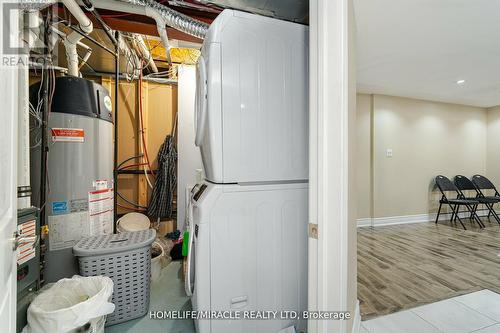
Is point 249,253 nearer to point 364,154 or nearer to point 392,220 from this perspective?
point 364,154

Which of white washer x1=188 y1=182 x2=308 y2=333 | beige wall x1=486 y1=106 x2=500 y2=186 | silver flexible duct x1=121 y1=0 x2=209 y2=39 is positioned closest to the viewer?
white washer x1=188 y1=182 x2=308 y2=333

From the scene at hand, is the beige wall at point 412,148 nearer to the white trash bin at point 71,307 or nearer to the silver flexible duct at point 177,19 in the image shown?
the silver flexible duct at point 177,19

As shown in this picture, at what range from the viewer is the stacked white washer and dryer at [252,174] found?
1128mm

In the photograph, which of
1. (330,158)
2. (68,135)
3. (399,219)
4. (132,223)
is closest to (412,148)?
(399,219)

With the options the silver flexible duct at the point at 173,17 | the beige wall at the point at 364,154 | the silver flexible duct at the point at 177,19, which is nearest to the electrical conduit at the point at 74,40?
the silver flexible duct at the point at 173,17

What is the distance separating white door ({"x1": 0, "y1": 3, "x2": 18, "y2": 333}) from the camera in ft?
1.83

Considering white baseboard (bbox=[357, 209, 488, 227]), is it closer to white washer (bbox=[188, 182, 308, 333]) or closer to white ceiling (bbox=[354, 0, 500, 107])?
white ceiling (bbox=[354, 0, 500, 107])

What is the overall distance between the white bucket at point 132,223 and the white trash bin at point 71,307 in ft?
3.30

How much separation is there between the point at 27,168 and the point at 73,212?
522 mm

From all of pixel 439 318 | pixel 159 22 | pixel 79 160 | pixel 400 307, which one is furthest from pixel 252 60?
pixel 439 318

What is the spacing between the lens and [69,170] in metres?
1.59

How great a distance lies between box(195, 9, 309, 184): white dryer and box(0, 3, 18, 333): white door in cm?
69

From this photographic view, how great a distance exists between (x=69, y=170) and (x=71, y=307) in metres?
0.98

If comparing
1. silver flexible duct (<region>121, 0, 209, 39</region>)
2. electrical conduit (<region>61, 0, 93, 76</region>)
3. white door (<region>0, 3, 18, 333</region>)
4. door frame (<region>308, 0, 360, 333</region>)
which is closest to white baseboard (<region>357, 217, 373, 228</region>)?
door frame (<region>308, 0, 360, 333</region>)
